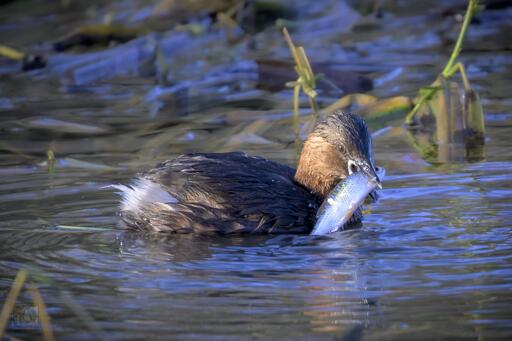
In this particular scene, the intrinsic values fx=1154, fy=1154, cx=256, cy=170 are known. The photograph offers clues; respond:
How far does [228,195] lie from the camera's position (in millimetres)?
6285

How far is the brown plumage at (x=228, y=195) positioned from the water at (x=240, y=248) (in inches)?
4.1

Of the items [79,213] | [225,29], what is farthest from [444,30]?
[79,213]

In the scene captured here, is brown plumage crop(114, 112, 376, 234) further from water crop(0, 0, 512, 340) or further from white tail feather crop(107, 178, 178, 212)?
water crop(0, 0, 512, 340)

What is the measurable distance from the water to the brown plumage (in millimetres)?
105

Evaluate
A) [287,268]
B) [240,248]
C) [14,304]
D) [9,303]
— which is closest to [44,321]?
[9,303]

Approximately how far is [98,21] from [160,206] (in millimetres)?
7815

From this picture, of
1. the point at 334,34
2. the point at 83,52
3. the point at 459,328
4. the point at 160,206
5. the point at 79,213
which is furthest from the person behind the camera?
the point at 334,34

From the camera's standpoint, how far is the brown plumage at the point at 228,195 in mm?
6266

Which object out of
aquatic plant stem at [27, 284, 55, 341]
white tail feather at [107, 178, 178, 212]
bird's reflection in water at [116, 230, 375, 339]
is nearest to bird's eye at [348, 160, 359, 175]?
bird's reflection in water at [116, 230, 375, 339]

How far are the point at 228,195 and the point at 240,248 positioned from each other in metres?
0.45

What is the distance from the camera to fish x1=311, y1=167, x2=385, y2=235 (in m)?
6.17

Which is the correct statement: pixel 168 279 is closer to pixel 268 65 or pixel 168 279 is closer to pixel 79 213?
pixel 79 213

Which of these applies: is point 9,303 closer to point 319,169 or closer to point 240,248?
point 240,248

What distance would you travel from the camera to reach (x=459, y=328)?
4.49 m
